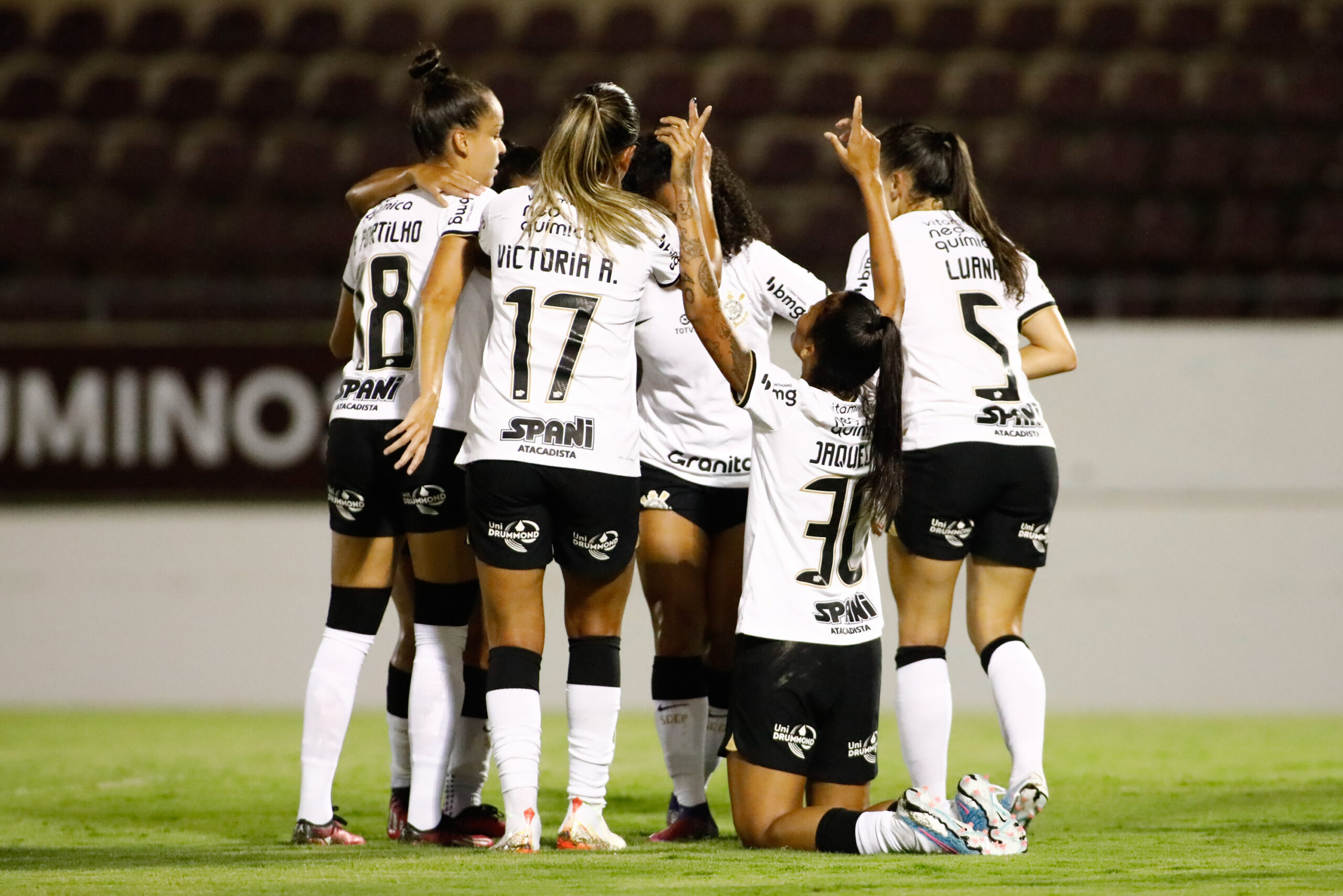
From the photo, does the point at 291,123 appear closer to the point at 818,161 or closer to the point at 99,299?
the point at 99,299

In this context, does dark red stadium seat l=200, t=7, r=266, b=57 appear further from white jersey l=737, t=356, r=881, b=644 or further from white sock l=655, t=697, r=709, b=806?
white jersey l=737, t=356, r=881, b=644

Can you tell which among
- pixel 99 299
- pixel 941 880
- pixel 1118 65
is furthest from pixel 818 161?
pixel 941 880

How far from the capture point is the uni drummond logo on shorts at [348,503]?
393cm

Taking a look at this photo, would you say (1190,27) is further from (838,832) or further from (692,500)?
(838,832)

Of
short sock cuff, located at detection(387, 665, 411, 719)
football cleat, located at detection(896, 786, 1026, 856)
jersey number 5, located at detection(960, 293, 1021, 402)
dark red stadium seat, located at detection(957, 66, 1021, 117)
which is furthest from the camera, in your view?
dark red stadium seat, located at detection(957, 66, 1021, 117)

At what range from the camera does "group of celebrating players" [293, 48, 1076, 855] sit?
3.58m

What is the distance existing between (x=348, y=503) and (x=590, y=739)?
891mm

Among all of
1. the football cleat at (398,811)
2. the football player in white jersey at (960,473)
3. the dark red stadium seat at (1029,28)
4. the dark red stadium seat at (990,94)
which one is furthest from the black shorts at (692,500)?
the dark red stadium seat at (1029,28)

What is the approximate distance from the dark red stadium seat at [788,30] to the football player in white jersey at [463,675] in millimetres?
8841

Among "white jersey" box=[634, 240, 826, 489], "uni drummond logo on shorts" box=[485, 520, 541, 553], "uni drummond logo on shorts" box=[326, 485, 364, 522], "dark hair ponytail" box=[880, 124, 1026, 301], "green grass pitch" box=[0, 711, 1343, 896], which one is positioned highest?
"dark hair ponytail" box=[880, 124, 1026, 301]

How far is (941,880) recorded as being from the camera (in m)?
2.98

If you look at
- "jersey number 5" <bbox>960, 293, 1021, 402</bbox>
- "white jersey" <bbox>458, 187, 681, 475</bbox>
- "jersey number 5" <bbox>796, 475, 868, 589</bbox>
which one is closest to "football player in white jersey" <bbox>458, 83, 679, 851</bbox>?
"white jersey" <bbox>458, 187, 681, 475</bbox>

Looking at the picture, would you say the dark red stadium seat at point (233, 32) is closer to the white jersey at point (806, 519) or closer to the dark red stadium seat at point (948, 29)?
the dark red stadium seat at point (948, 29)

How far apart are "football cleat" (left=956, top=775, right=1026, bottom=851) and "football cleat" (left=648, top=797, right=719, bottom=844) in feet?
2.88
